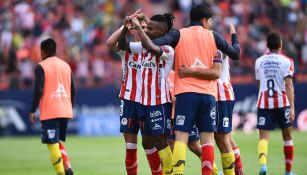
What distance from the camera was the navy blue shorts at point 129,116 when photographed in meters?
12.1

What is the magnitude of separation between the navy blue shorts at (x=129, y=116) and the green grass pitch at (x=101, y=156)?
2.73 metres

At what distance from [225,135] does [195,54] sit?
156cm

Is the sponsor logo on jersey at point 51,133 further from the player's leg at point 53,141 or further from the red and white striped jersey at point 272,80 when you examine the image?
the red and white striped jersey at point 272,80

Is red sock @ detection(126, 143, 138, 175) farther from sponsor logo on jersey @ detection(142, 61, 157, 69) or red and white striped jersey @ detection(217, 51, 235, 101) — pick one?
red and white striped jersey @ detection(217, 51, 235, 101)

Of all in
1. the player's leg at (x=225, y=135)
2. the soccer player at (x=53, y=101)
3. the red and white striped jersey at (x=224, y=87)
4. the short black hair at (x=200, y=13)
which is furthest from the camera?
the soccer player at (x=53, y=101)

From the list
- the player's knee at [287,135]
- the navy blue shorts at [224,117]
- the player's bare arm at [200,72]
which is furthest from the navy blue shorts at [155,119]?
the player's knee at [287,135]

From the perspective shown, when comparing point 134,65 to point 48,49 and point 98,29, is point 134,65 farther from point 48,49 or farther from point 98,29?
Result: point 98,29

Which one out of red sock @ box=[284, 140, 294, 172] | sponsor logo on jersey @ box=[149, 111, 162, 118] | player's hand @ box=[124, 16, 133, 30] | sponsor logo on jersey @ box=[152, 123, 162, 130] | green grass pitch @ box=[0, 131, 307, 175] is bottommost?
green grass pitch @ box=[0, 131, 307, 175]

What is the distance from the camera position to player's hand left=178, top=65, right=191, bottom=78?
11.6 m

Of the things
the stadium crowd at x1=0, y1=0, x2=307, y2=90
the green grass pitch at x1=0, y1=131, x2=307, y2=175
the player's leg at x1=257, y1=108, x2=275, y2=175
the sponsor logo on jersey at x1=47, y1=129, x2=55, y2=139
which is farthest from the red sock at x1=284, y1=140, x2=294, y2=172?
the stadium crowd at x1=0, y1=0, x2=307, y2=90

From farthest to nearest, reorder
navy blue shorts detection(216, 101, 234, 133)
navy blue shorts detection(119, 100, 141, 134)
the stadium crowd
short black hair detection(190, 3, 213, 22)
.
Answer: the stadium crowd < navy blue shorts detection(216, 101, 234, 133) < navy blue shorts detection(119, 100, 141, 134) < short black hair detection(190, 3, 213, 22)

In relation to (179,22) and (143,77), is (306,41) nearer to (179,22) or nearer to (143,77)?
(179,22)

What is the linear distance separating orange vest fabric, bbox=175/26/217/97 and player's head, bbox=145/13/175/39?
0.35 meters

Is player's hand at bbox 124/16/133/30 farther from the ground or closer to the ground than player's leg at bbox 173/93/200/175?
farther from the ground
